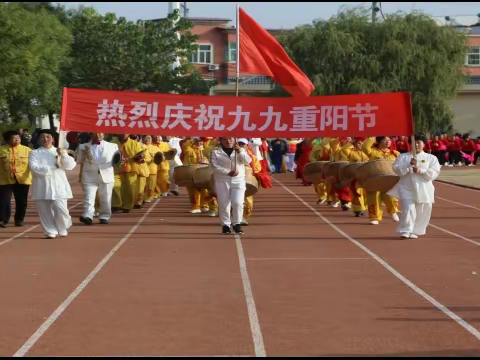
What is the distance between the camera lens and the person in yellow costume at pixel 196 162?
22.0 meters

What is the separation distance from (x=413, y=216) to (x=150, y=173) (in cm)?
929

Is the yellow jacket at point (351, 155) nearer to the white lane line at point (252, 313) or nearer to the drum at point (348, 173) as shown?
the drum at point (348, 173)

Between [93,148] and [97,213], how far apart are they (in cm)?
251

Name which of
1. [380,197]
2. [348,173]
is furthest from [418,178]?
[348,173]

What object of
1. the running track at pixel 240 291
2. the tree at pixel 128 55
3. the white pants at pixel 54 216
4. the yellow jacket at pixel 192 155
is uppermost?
the tree at pixel 128 55

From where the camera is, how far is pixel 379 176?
60.0 ft

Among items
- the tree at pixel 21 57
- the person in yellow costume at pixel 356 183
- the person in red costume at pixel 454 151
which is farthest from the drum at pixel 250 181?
the person in red costume at pixel 454 151

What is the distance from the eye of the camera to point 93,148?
18953 millimetres

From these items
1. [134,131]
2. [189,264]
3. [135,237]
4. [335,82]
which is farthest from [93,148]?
[335,82]

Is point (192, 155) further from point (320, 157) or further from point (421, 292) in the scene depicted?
point (421, 292)

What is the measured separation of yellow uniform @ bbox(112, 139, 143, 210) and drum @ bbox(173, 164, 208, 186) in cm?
A: 92

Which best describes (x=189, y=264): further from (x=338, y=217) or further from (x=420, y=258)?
(x=338, y=217)

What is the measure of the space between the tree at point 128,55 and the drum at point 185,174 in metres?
29.0

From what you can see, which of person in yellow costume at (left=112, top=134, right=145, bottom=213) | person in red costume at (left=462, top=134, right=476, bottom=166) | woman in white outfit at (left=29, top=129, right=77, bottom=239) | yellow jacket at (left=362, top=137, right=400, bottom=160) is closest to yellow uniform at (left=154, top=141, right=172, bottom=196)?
person in yellow costume at (left=112, top=134, right=145, bottom=213)
